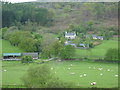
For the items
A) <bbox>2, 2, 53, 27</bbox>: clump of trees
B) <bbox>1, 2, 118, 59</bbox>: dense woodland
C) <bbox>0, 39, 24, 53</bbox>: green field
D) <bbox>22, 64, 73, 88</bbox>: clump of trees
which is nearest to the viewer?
<bbox>22, 64, 73, 88</bbox>: clump of trees

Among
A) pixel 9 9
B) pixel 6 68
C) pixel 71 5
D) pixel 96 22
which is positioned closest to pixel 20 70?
pixel 6 68

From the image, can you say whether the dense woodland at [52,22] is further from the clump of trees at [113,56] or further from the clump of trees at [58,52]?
the clump of trees at [113,56]

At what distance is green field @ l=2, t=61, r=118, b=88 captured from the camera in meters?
3.90

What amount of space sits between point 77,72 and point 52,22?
6.59 m

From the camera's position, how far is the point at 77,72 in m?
4.64

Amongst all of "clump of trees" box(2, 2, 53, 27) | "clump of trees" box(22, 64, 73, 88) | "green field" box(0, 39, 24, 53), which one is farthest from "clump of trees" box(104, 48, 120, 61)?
"clump of trees" box(2, 2, 53, 27)

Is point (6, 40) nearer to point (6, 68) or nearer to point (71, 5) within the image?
point (6, 68)

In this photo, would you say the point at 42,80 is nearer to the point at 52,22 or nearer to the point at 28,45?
the point at 28,45

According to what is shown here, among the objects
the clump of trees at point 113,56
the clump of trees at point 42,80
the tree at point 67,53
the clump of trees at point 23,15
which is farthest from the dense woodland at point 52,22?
the clump of trees at point 42,80

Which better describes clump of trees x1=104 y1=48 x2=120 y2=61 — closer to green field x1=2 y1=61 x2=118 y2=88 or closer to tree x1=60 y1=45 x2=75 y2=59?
green field x1=2 y1=61 x2=118 y2=88

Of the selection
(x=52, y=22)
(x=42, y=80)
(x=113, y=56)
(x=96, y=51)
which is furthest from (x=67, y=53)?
(x=52, y=22)

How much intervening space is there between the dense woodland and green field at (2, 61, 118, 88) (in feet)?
3.92

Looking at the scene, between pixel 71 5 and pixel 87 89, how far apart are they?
1048 cm

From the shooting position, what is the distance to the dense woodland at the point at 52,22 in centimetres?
712
